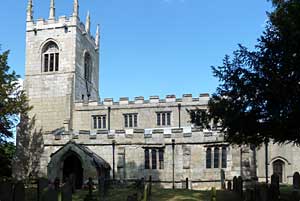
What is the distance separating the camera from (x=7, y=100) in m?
35.6

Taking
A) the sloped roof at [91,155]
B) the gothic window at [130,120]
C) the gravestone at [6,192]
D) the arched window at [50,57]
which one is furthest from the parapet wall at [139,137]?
the gravestone at [6,192]

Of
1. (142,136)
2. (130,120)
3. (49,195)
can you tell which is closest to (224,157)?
(142,136)

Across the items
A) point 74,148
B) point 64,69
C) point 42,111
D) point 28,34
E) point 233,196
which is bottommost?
point 233,196

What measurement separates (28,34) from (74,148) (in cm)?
2023

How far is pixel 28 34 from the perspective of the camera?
5169cm

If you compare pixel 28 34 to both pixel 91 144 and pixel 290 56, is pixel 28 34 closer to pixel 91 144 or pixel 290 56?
pixel 91 144

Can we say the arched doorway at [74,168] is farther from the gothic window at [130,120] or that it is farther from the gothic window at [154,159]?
the gothic window at [130,120]

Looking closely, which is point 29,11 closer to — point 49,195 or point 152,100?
point 152,100

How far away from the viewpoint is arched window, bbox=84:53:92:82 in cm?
5347

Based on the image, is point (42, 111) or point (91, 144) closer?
point (91, 144)

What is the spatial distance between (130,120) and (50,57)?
38.1ft

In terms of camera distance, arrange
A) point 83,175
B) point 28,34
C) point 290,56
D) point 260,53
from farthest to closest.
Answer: point 28,34
point 83,175
point 260,53
point 290,56

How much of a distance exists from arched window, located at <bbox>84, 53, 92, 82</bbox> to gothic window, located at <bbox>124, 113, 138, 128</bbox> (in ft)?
28.5


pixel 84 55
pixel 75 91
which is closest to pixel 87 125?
pixel 75 91
